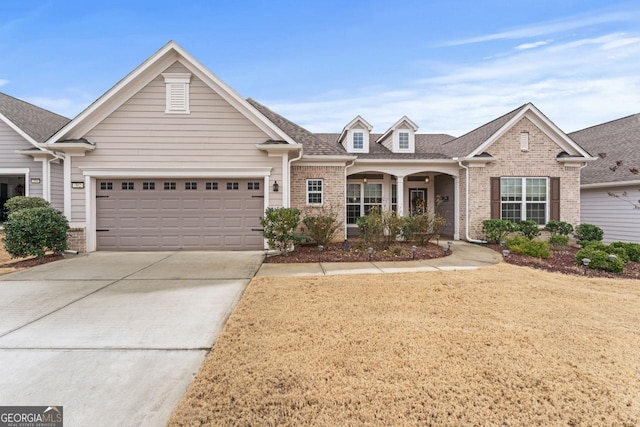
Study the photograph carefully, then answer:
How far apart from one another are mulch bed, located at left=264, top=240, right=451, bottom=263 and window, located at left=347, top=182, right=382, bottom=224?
4312 millimetres

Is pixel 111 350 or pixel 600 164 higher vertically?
pixel 600 164

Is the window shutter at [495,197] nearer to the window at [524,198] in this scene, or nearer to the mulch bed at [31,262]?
the window at [524,198]

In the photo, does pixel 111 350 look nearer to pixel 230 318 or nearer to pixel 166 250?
pixel 230 318

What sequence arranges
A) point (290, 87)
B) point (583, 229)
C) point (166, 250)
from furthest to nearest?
point (290, 87)
point (583, 229)
point (166, 250)

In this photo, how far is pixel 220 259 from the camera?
8.41m

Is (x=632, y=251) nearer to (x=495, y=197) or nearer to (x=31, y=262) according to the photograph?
(x=495, y=197)

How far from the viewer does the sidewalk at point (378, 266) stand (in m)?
6.93

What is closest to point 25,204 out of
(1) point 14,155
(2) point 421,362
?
(1) point 14,155

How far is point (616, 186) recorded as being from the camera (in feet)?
39.4

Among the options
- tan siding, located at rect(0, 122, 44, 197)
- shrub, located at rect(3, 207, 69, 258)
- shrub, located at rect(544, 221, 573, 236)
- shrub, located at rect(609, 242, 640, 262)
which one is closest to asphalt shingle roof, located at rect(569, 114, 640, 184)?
shrub, located at rect(544, 221, 573, 236)

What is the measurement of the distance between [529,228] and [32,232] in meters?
16.3

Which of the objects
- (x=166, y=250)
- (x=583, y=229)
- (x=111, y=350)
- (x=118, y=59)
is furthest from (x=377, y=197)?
(x=118, y=59)

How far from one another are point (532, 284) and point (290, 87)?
56.2 ft

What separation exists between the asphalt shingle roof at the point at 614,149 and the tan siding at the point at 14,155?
890 inches
